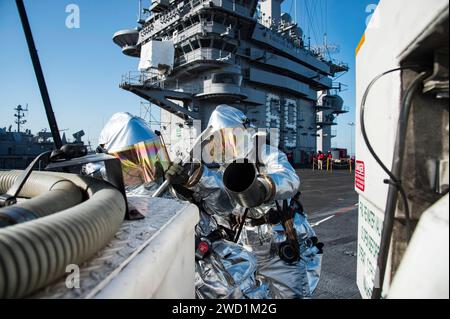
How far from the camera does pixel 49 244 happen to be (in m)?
0.73

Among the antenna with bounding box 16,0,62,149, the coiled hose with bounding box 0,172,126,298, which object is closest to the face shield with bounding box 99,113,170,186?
the antenna with bounding box 16,0,62,149

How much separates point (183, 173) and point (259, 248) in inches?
44.6

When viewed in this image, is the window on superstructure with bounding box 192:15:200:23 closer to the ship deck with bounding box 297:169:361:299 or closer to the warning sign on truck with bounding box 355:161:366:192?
the ship deck with bounding box 297:169:361:299

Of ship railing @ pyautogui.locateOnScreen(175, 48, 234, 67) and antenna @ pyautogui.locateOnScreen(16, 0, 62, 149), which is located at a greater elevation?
ship railing @ pyautogui.locateOnScreen(175, 48, 234, 67)

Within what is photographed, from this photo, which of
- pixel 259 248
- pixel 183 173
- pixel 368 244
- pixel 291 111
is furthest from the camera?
pixel 291 111

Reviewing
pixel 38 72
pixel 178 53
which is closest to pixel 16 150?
pixel 178 53

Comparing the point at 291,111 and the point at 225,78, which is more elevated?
the point at 225,78

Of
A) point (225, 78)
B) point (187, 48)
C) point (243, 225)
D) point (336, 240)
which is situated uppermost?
point (187, 48)

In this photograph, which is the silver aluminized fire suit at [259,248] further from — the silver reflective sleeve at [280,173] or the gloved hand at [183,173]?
the gloved hand at [183,173]

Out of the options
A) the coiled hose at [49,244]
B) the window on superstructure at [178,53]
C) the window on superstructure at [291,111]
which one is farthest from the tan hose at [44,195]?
the window on superstructure at [291,111]

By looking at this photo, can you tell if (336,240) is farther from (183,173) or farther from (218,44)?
(218,44)

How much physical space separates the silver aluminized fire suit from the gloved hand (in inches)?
4.3

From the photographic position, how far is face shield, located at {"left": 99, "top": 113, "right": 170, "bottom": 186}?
2.25 metres

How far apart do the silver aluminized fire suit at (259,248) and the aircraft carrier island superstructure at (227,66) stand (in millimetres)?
16731
